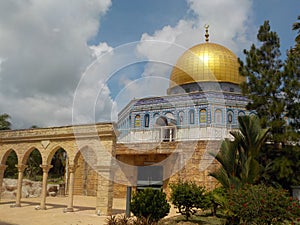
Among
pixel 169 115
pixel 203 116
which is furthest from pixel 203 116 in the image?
pixel 169 115

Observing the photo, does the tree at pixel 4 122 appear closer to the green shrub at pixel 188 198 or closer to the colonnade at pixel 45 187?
the colonnade at pixel 45 187

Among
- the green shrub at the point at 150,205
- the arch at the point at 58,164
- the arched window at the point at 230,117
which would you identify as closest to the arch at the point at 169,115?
the arched window at the point at 230,117

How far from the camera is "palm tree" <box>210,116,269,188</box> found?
930 cm

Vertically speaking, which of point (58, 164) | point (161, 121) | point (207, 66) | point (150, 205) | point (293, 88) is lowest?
point (150, 205)

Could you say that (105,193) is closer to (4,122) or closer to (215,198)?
(215,198)

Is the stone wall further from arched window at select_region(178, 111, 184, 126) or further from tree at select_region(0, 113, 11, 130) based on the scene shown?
tree at select_region(0, 113, 11, 130)

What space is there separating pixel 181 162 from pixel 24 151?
766 centimetres

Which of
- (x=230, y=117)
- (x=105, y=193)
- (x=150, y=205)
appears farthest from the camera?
(x=230, y=117)

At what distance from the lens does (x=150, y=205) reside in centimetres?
773

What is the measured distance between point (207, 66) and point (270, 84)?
11.9 metres

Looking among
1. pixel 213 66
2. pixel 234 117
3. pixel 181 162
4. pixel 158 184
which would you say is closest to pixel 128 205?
pixel 181 162

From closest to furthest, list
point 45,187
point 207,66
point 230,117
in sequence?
point 45,187 → point 230,117 → point 207,66

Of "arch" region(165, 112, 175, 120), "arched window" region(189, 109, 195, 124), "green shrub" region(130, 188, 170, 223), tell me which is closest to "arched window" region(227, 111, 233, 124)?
"arched window" region(189, 109, 195, 124)

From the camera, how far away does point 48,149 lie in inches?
504
